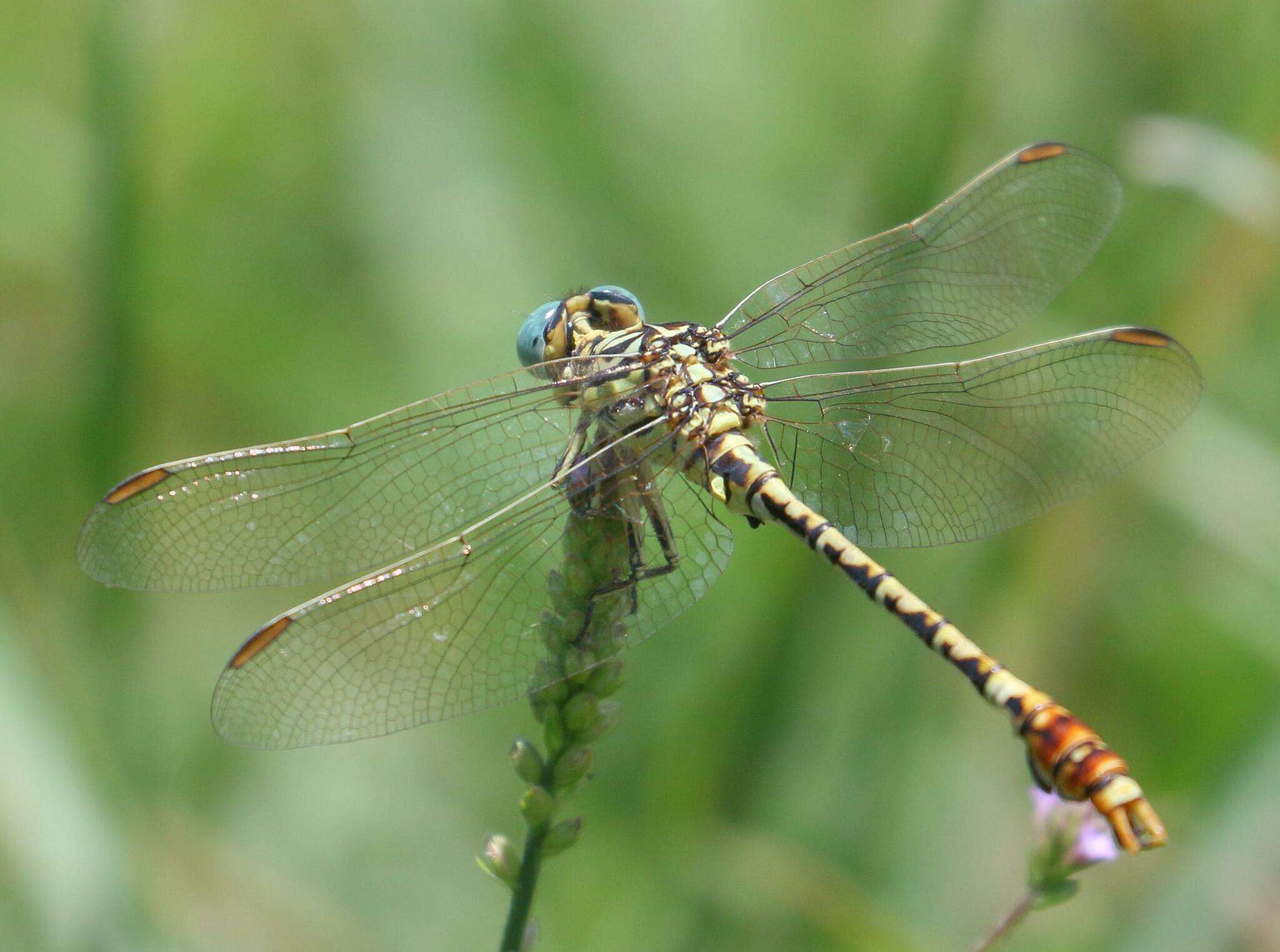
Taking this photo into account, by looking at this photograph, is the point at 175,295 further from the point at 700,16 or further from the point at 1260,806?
the point at 1260,806

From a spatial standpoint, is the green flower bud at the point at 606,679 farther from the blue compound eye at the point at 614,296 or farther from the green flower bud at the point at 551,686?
the blue compound eye at the point at 614,296

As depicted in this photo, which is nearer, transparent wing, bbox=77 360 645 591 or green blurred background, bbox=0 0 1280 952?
transparent wing, bbox=77 360 645 591

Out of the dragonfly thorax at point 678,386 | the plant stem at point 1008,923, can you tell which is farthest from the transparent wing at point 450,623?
the plant stem at point 1008,923

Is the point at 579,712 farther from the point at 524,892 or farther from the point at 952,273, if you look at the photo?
the point at 952,273

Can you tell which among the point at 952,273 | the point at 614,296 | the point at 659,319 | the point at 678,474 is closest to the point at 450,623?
the point at 678,474

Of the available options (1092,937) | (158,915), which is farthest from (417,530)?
(1092,937)

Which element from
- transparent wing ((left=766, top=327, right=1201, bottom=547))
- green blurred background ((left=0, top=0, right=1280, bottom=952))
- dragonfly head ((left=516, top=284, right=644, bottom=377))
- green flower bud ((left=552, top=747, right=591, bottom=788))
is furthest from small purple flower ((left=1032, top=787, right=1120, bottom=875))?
dragonfly head ((left=516, top=284, right=644, bottom=377))

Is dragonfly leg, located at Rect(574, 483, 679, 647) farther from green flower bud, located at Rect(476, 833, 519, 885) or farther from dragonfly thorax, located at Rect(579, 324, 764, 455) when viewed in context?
green flower bud, located at Rect(476, 833, 519, 885)
